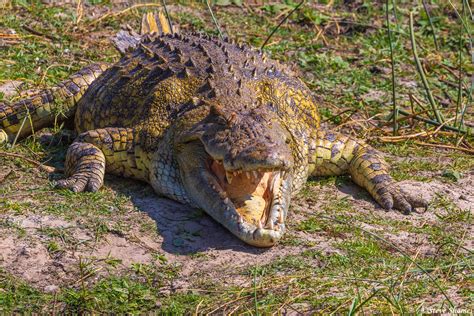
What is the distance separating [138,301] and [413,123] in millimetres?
3942

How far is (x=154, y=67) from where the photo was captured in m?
6.50

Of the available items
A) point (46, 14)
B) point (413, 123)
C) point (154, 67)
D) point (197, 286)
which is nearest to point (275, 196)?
point (197, 286)

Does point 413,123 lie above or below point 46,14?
below

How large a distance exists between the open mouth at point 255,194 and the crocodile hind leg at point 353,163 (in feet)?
3.15

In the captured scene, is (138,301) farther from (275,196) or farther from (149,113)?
(149,113)

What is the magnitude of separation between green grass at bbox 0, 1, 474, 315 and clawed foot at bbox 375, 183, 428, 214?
96mm

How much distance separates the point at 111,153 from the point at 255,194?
1.33 meters

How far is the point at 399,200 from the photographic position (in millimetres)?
5922

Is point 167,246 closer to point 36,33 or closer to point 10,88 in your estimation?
point 10,88

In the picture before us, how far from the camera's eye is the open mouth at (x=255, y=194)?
16.9ft

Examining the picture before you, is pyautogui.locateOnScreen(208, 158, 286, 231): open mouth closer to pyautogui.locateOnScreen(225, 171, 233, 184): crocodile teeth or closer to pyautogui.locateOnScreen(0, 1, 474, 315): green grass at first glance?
pyautogui.locateOnScreen(225, 171, 233, 184): crocodile teeth

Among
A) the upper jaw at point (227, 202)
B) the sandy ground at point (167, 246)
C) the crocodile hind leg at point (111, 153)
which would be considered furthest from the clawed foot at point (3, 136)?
the upper jaw at point (227, 202)

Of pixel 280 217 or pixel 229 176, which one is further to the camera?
pixel 229 176

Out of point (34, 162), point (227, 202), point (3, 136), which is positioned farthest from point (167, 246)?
point (3, 136)
